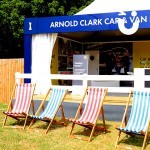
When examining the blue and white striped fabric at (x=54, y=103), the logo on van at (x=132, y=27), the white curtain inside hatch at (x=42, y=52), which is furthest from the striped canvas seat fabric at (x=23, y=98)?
the logo on van at (x=132, y=27)

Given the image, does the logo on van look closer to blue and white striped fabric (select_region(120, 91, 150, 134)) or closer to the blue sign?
the blue sign

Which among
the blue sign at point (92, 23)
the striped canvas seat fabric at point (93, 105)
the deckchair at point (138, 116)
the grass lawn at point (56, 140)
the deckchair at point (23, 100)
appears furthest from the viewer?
the blue sign at point (92, 23)

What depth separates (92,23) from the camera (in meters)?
11.8

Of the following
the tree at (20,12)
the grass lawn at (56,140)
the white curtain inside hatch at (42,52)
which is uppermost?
the tree at (20,12)

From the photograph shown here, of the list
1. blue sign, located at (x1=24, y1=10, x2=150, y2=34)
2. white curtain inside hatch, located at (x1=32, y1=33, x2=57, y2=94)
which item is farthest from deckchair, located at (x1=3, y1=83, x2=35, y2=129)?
blue sign, located at (x1=24, y1=10, x2=150, y2=34)

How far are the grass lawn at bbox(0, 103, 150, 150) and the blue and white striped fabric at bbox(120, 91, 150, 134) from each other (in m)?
0.38

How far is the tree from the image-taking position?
909 inches

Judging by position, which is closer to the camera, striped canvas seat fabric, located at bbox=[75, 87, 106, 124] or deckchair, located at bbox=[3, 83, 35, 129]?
striped canvas seat fabric, located at bbox=[75, 87, 106, 124]

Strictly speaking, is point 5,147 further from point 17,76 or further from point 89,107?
point 17,76

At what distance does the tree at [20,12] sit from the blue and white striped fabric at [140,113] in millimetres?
16417

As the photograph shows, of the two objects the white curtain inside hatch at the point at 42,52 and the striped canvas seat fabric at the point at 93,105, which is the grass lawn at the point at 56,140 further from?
the white curtain inside hatch at the point at 42,52

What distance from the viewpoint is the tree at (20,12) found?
23094mm

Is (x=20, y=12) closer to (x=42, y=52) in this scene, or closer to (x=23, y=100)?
(x=42, y=52)

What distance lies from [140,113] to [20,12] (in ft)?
59.8
